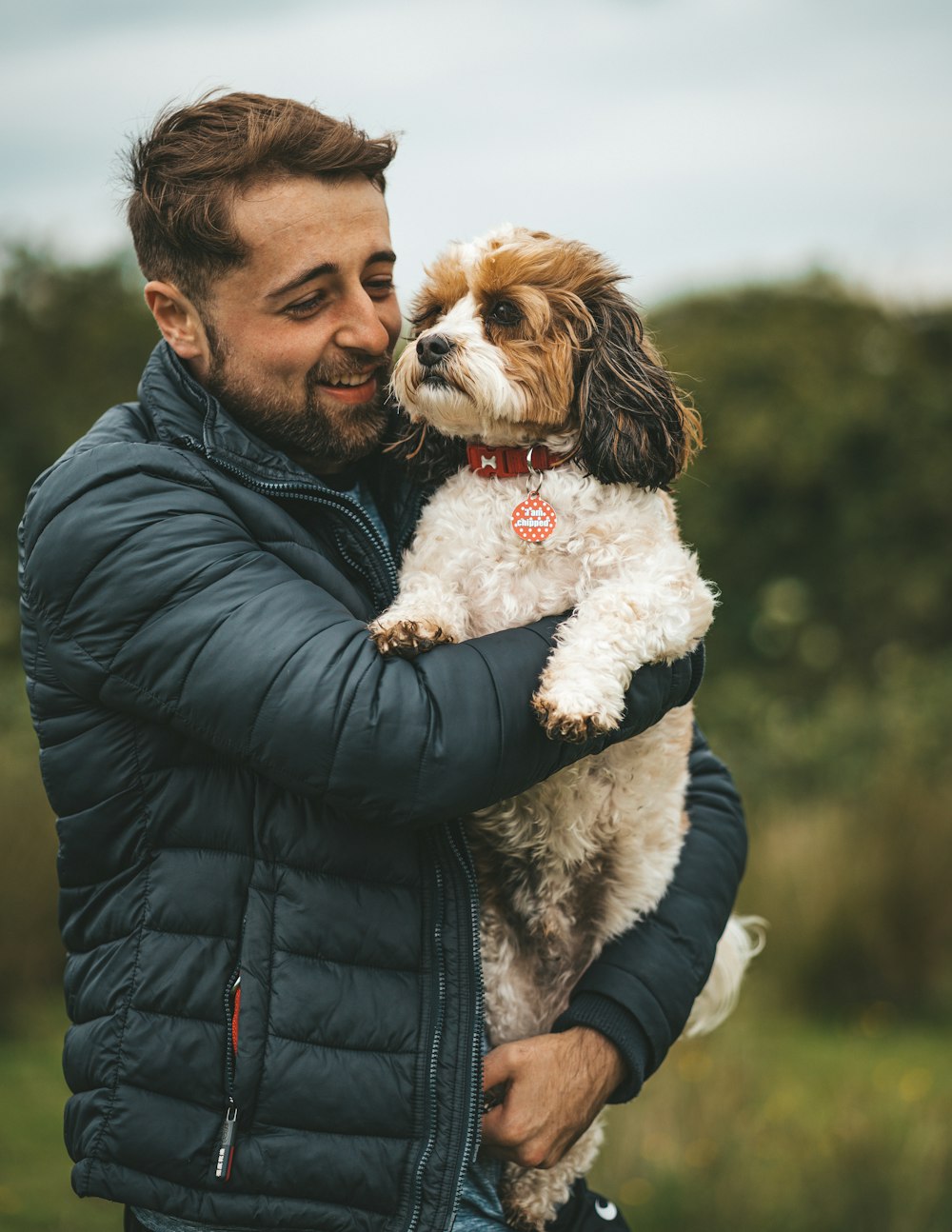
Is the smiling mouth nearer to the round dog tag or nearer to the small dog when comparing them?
the small dog

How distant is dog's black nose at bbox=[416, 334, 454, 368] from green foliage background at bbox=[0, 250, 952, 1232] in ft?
2.14

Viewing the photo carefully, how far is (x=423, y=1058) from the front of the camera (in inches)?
87.6

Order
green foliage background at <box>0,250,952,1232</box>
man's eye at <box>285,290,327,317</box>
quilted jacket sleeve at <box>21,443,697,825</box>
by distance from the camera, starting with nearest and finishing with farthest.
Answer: quilted jacket sleeve at <box>21,443,697,825</box> < man's eye at <box>285,290,327,317</box> < green foliage background at <box>0,250,952,1232</box>

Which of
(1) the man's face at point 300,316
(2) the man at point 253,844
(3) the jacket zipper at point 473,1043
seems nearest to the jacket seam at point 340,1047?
(2) the man at point 253,844

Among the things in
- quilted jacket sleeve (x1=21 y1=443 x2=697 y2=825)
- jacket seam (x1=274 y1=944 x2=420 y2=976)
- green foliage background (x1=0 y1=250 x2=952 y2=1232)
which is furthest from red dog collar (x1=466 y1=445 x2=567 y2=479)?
jacket seam (x1=274 y1=944 x2=420 y2=976)

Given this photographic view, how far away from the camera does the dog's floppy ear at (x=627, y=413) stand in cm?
285

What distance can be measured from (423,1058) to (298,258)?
167 centimetres

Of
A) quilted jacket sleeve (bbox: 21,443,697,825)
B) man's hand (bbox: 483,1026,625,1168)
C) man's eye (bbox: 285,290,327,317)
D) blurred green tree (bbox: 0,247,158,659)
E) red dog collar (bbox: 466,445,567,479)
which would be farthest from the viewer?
blurred green tree (bbox: 0,247,158,659)

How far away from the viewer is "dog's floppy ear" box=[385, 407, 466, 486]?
3.09m

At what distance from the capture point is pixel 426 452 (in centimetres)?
311

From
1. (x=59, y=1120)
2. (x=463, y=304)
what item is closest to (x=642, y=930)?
(x=463, y=304)

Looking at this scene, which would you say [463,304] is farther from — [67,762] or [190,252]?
[67,762]

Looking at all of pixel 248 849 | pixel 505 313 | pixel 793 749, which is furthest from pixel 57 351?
pixel 248 849

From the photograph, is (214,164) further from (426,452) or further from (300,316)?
(426,452)
